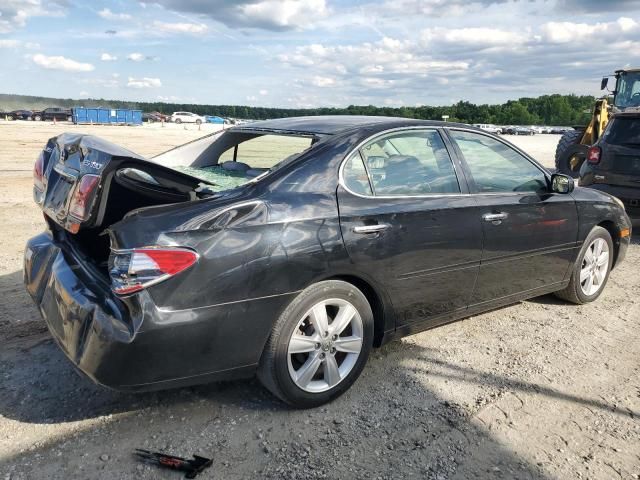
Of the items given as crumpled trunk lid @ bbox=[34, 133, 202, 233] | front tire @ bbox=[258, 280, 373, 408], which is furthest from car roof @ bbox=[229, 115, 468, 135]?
front tire @ bbox=[258, 280, 373, 408]

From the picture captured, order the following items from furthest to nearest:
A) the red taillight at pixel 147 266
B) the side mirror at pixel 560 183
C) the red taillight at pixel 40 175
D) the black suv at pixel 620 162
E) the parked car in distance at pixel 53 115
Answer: the parked car in distance at pixel 53 115
the black suv at pixel 620 162
the side mirror at pixel 560 183
the red taillight at pixel 40 175
the red taillight at pixel 147 266

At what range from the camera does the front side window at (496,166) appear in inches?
155

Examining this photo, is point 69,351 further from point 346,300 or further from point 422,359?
point 422,359

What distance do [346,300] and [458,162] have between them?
1392 millimetres

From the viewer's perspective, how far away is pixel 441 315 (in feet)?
12.5

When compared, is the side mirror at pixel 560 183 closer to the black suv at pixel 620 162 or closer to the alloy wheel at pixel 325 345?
the alloy wheel at pixel 325 345

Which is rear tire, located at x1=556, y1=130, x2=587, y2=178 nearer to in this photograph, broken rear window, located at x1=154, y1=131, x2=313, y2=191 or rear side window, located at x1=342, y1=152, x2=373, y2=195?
broken rear window, located at x1=154, y1=131, x2=313, y2=191

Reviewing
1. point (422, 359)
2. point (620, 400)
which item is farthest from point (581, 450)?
point (422, 359)

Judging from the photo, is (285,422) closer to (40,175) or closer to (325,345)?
(325,345)

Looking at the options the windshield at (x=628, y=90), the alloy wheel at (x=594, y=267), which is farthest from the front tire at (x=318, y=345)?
the windshield at (x=628, y=90)

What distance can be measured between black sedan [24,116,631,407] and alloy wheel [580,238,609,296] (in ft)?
2.71

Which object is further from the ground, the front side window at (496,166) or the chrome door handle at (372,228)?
the front side window at (496,166)

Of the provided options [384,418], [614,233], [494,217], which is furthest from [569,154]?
[384,418]

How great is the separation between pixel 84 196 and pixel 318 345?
1.54 m
